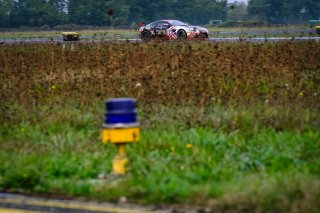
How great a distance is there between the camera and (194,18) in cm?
7912

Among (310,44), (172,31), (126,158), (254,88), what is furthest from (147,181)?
(172,31)

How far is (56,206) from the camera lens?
19.8 feet

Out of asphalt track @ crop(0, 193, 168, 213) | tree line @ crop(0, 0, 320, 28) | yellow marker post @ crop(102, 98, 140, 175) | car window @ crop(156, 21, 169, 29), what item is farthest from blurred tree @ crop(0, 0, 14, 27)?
asphalt track @ crop(0, 193, 168, 213)

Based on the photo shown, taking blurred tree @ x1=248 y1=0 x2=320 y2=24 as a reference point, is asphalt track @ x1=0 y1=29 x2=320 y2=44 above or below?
below

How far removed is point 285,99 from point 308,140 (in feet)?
7.80

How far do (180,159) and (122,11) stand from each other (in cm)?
6298

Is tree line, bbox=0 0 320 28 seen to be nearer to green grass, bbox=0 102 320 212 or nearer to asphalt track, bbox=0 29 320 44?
asphalt track, bbox=0 29 320 44

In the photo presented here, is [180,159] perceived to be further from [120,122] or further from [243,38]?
[243,38]

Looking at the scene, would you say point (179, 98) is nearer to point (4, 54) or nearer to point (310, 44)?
point (310, 44)

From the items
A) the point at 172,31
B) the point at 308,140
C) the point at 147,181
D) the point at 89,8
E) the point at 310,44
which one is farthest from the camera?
the point at 89,8

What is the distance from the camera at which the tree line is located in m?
69.5

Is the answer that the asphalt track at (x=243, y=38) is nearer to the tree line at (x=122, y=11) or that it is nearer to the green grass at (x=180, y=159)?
the green grass at (x=180, y=159)

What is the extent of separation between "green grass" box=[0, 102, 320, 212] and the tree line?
59.1 m

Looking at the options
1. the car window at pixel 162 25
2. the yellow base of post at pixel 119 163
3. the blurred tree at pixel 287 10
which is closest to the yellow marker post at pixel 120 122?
the yellow base of post at pixel 119 163
